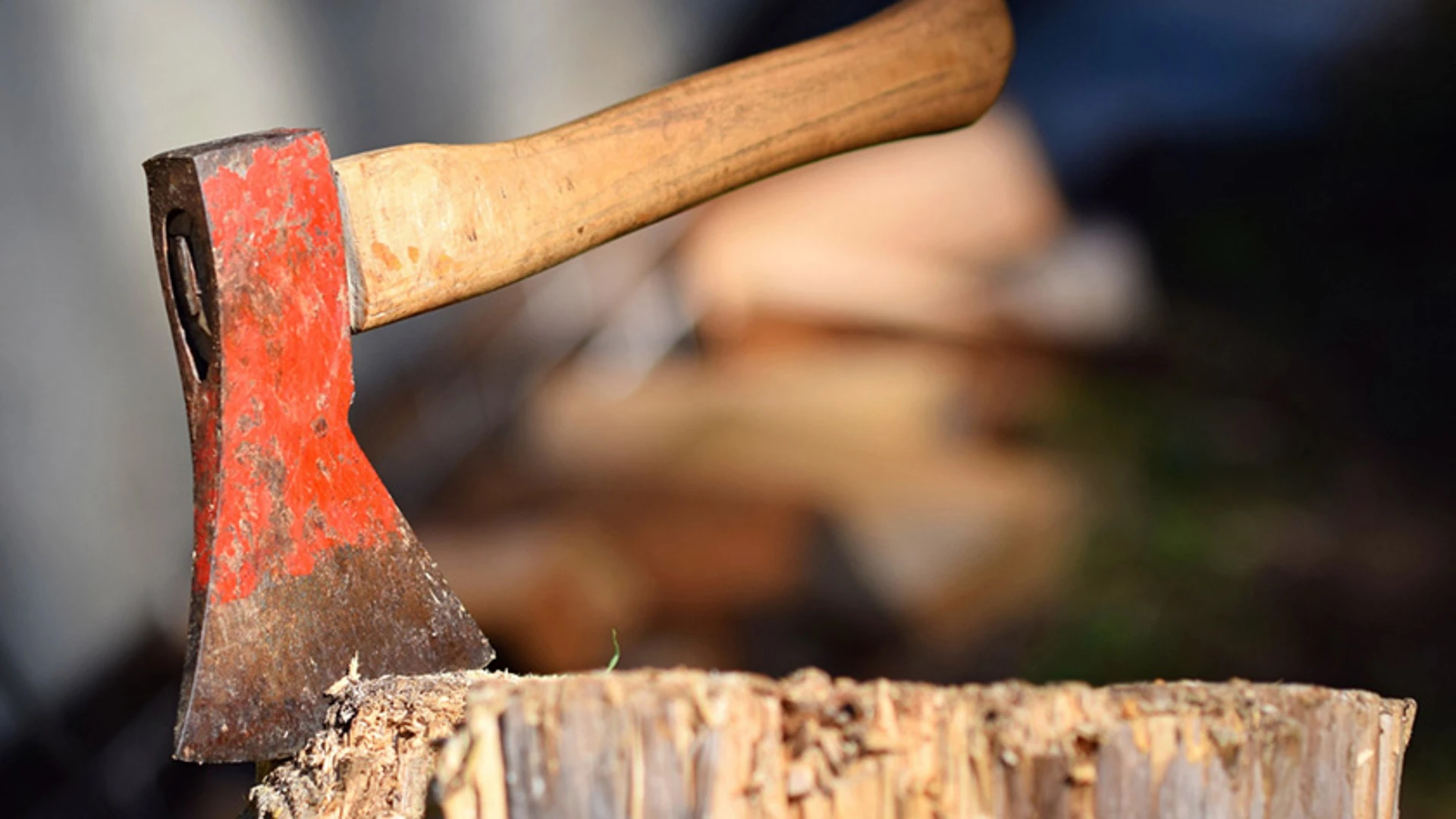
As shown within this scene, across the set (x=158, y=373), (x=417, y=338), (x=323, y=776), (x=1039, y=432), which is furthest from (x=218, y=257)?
(x=1039, y=432)

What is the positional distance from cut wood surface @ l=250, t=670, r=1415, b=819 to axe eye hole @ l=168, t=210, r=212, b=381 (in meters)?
0.40

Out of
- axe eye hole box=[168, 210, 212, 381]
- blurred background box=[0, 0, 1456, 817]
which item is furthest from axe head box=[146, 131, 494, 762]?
blurred background box=[0, 0, 1456, 817]

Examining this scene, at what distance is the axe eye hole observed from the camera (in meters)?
0.82

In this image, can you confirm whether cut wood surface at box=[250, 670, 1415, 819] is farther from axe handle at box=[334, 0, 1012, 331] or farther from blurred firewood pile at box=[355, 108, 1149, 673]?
blurred firewood pile at box=[355, 108, 1149, 673]

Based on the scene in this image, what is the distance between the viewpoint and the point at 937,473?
102 inches

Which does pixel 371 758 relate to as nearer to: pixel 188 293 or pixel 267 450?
pixel 267 450

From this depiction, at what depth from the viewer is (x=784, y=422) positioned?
8.29ft

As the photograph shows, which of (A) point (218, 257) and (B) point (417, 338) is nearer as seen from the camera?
(A) point (218, 257)

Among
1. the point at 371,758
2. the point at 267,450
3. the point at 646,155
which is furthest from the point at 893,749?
the point at 646,155

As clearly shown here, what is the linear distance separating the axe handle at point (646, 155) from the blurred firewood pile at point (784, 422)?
1132mm

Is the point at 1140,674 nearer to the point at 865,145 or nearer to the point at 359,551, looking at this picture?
the point at 865,145

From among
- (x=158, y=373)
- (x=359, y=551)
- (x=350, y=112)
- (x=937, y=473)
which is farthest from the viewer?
(x=937, y=473)

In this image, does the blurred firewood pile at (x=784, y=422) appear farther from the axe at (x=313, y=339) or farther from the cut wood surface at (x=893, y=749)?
the cut wood surface at (x=893, y=749)

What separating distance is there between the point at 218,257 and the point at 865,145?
763 millimetres
